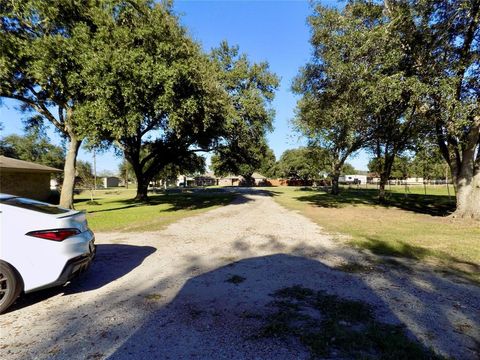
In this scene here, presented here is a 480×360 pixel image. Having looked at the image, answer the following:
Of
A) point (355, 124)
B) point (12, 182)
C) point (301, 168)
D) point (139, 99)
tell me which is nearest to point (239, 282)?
point (139, 99)

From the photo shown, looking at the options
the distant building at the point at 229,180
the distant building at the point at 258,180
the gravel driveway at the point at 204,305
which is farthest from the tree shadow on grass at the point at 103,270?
the distant building at the point at 229,180

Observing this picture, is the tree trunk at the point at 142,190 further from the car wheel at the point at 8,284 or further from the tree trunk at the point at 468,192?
the car wheel at the point at 8,284

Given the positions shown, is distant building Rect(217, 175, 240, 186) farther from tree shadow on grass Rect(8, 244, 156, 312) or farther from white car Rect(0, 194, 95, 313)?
white car Rect(0, 194, 95, 313)

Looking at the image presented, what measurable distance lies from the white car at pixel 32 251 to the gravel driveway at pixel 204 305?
1.30 ft

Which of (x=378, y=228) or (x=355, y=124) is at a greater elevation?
(x=355, y=124)

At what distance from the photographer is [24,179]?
2394 cm

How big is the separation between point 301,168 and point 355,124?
57583 mm

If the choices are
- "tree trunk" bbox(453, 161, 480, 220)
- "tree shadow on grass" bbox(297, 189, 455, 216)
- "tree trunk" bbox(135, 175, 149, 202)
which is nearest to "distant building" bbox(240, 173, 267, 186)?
"tree shadow on grass" bbox(297, 189, 455, 216)

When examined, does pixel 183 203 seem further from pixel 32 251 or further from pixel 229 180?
pixel 229 180

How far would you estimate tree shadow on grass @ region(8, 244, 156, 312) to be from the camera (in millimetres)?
4543

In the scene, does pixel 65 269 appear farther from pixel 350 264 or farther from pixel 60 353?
pixel 350 264

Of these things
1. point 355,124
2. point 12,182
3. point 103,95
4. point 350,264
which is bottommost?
point 350,264

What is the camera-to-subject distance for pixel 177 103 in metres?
13.3

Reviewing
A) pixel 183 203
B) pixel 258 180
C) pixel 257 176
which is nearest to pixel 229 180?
pixel 257 176
